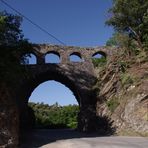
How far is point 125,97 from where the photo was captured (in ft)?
96.0

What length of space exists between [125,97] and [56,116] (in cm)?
2554

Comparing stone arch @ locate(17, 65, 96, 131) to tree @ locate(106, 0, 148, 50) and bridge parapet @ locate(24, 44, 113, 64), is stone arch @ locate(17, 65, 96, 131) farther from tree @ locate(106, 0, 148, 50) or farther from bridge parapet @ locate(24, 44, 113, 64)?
tree @ locate(106, 0, 148, 50)

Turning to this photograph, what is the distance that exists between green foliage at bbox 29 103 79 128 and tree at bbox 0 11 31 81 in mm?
25532

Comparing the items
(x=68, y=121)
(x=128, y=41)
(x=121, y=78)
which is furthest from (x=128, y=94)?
(x=68, y=121)

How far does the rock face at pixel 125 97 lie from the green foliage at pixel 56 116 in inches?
657

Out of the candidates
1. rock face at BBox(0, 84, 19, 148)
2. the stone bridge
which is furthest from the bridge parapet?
rock face at BBox(0, 84, 19, 148)

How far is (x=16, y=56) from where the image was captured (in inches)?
833

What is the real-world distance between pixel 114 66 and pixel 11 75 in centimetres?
1444

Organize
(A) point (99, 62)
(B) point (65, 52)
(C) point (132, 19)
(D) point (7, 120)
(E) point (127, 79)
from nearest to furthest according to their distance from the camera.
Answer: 1. (D) point (7, 120)
2. (E) point (127, 79)
3. (C) point (132, 19)
4. (B) point (65, 52)
5. (A) point (99, 62)

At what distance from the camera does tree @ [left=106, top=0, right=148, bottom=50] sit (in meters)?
32.7

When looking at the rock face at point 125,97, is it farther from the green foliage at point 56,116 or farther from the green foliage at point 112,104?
the green foliage at point 56,116

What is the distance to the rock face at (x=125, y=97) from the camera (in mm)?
26672

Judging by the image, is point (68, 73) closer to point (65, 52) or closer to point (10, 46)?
point (65, 52)

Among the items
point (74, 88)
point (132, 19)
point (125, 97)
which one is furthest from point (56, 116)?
point (125, 97)
